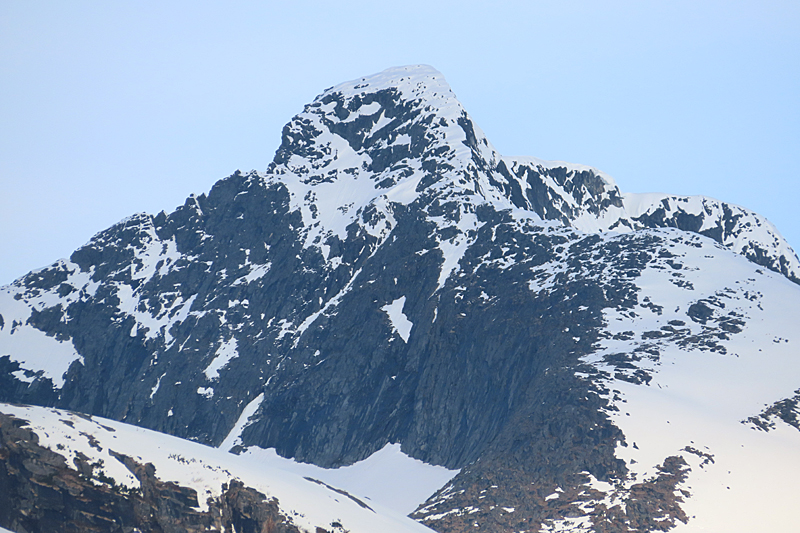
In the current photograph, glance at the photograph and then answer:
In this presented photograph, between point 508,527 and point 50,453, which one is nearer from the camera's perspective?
point 50,453

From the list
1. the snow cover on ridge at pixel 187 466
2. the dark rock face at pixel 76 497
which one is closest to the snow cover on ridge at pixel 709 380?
the snow cover on ridge at pixel 187 466

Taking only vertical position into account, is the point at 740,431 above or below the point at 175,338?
below

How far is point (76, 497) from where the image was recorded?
4631cm

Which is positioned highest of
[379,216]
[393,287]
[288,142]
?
[288,142]

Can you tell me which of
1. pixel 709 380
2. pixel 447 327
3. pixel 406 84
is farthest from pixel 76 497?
pixel 406 84

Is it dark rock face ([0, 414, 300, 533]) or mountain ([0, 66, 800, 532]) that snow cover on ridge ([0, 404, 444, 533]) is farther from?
mountain ([0, 66, 800, 532])

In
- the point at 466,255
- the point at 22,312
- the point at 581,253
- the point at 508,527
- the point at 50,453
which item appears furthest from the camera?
the point at 22,312

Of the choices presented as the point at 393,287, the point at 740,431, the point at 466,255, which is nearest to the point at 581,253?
the point at 466,255

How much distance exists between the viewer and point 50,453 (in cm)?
4688

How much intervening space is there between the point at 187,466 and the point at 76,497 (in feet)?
20.9

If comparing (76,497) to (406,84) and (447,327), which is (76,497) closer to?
(447,327)

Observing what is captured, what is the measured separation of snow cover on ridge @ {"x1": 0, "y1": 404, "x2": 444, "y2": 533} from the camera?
48062 millimetres

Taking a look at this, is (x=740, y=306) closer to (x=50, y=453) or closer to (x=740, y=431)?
(x=740, y=431)

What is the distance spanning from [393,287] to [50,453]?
87.6 m
